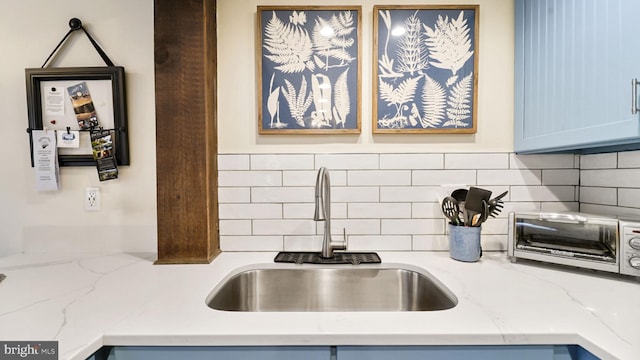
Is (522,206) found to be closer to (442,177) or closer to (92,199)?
(442,177)


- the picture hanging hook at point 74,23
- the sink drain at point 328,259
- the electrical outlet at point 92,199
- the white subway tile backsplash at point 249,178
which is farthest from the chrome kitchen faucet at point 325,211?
the picture hanging hook at point 74,23

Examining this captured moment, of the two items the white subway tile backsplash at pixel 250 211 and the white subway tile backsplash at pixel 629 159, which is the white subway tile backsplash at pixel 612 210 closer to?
the white subway tile backsplash at pixel 629 159

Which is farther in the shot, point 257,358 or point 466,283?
point 466,283

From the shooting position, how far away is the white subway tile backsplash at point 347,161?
1321 mm

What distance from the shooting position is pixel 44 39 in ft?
4.34

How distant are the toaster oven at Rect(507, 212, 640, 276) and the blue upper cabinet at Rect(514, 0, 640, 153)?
267 mm

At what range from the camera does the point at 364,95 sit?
1.33 meters

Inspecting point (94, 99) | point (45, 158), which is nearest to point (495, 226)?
point (94, 99)

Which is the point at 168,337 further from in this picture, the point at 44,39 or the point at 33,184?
the point at 44,39

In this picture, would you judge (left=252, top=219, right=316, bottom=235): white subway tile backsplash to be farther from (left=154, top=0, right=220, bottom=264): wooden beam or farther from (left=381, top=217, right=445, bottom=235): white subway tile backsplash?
(left=381, top=217, right=445, bottom=235): white subway tile backsplash

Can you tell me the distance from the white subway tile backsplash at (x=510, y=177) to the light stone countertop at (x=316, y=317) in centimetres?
42

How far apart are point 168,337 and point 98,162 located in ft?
3.23

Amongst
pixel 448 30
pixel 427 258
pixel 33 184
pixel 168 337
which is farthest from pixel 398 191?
pixel 33 184

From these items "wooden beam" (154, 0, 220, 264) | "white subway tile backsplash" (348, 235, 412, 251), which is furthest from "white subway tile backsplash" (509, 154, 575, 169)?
"wooden beam" (154, 0, 220, 264)
